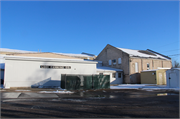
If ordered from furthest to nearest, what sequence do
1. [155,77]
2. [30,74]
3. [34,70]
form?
[155,77], [34,70], [30,74]

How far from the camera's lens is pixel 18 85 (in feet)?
67.9

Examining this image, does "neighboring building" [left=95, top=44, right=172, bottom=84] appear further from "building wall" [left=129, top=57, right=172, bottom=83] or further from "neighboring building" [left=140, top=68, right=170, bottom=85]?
"neighboring building" [left=140, top=68, right=170, bottom=85]

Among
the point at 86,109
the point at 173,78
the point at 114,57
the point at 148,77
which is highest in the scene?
the point at 114,57

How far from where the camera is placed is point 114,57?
37.7 meters

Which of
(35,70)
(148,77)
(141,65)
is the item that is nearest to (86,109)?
(35,70)

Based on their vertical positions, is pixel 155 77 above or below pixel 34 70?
below

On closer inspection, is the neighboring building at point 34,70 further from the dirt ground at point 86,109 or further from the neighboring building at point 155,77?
the neighboring building at point 155,77

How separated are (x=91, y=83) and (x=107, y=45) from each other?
21.9 m

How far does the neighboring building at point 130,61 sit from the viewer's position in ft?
109

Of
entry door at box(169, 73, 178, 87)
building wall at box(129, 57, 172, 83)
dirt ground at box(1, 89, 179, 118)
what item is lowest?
dirt ground at box(1, 89, 179, 118)

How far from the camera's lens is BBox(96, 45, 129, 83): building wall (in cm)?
3377

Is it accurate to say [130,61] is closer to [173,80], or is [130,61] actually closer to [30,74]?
[173,80]

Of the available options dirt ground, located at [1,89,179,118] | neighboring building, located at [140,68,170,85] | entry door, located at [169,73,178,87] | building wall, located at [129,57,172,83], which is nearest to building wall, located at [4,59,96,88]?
dirt ground, located at [1,89,179,118]

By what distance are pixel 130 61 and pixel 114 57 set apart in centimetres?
547
